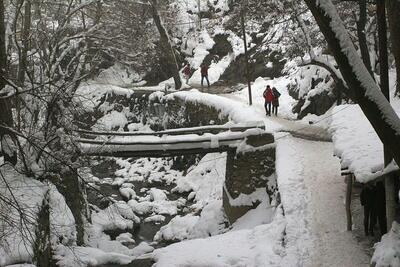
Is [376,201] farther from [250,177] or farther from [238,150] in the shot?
[238,150]

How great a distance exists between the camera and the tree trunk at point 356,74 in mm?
6074

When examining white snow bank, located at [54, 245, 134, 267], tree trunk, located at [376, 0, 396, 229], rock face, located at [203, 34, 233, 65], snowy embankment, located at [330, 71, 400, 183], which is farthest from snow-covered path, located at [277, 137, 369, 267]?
rock face, located at [203, 34, 233, 65]

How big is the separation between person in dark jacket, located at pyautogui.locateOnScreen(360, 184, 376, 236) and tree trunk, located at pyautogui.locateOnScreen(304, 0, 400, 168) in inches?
120

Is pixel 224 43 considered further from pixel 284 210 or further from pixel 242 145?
pixel 284 210

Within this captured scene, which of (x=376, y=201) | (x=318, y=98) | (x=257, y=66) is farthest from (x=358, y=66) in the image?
(x=257, y=66)

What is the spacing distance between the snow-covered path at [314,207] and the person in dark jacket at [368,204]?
0.45m

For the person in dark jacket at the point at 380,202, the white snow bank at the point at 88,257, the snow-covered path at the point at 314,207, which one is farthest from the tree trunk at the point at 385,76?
the white snow bank at the point at 88,257

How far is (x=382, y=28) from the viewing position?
8.07m

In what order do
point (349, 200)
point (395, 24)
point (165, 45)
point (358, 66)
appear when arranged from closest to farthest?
point (358, 66) → point (395, 24) → point (349, 200) → point (165, 45)

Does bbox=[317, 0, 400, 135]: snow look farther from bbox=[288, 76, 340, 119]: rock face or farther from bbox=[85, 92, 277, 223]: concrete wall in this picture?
bbox=[288, 76, 340, 119]: rock face

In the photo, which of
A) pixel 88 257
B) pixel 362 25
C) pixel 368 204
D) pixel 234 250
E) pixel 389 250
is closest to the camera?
pixel 389 250

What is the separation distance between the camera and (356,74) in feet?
20.3

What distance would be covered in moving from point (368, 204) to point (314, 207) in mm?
2383

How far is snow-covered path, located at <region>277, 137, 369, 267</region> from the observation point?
9.52 meters
